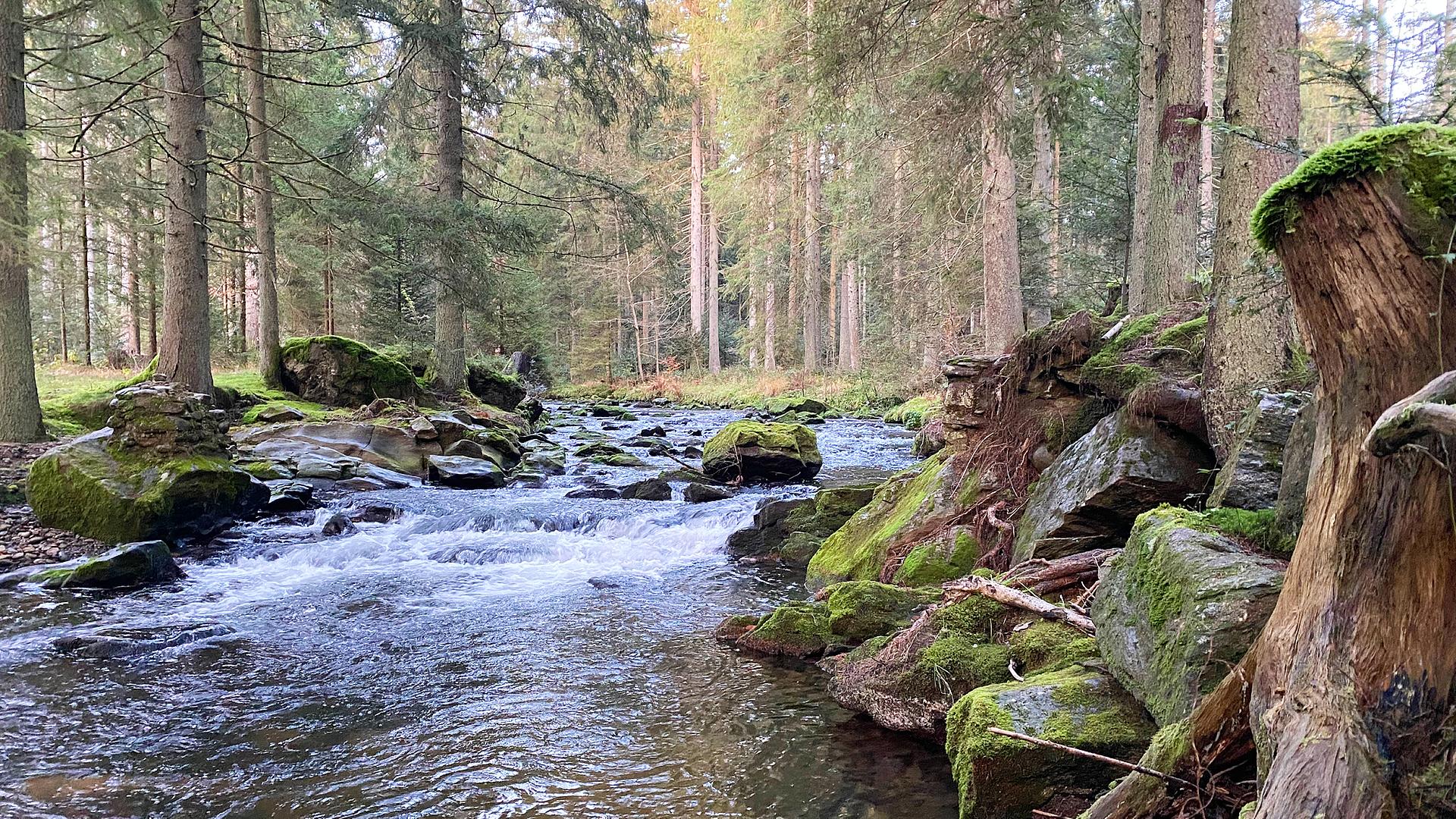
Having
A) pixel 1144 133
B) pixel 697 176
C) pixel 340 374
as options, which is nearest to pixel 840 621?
pixel 1144 133

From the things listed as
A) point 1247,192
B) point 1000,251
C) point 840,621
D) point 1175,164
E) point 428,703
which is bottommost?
point 428,703

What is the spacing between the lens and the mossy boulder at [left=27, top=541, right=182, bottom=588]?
7.30m

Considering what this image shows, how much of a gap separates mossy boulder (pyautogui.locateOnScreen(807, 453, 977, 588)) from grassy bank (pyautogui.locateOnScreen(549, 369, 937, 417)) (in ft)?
51.4

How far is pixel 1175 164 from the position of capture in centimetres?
795

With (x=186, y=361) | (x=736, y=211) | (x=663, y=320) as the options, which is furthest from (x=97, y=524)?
(x=663, y=320)

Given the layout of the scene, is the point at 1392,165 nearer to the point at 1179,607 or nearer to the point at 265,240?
the point at 1179,607

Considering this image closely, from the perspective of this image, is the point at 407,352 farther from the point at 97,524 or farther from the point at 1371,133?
the point at 1371,133

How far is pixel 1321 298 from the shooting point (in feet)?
7.63

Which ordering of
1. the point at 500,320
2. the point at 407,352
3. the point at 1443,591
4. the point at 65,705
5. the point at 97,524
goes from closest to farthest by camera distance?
the point at 1443,591, the point at 65,705, the point at 97,524, the point at 407,352, the point at 500,320

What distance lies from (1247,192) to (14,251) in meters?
13.1

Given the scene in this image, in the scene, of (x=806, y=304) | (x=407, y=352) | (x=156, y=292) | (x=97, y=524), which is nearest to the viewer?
(x=97, y=524)

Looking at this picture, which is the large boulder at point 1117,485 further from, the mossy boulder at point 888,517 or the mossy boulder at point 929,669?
the mossy boulder at point 888,517

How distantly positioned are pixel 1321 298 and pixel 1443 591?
2.74 ft

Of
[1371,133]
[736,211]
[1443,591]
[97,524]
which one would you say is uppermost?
[736,211]
